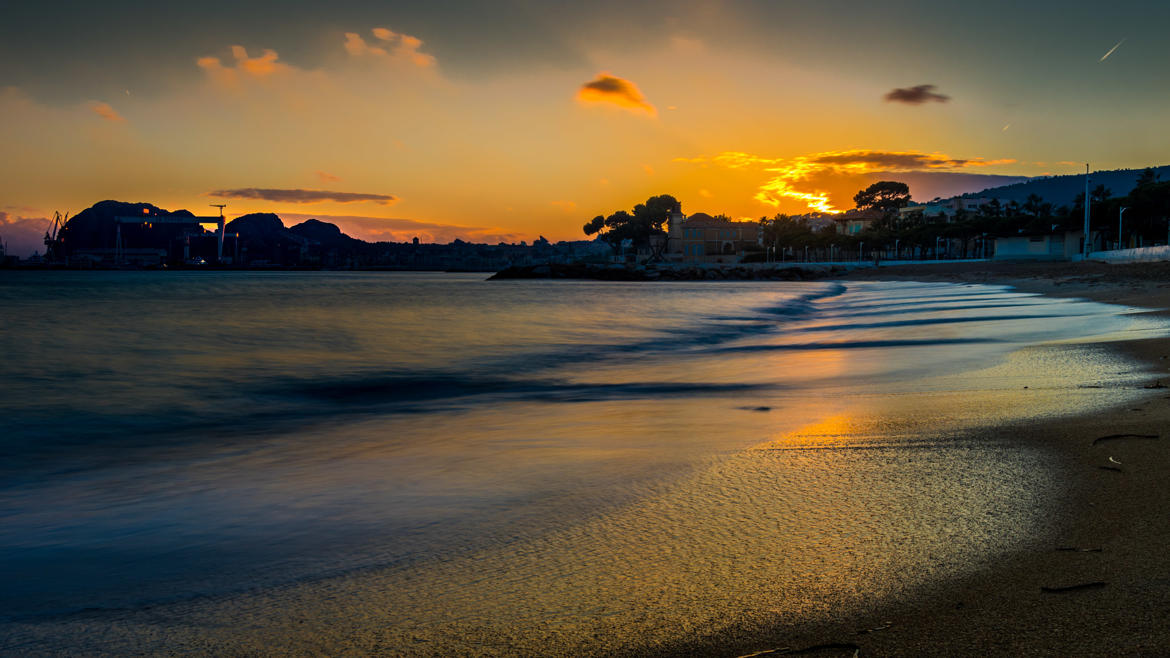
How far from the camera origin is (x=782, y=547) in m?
2.75

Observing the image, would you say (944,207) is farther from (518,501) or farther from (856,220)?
(518,501)

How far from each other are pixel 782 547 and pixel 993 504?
108 centimetres

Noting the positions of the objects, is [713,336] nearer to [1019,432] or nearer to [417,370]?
[417,370]

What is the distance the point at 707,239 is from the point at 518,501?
464ft

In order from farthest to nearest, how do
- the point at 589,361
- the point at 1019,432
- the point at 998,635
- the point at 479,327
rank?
the point at 479,327 → the point at 589,361 → the point at 1019,432 → the point at 998,635

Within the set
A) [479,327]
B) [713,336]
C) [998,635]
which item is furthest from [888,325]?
[998,635]

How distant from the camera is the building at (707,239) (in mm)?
141200

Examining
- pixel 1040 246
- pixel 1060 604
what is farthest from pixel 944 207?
pixel 1060 604

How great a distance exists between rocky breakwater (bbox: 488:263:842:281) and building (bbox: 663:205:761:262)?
33001 mm

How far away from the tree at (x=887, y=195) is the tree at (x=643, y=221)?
40411 mm

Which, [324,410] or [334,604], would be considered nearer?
[334,604]

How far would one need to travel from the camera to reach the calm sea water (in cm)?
238

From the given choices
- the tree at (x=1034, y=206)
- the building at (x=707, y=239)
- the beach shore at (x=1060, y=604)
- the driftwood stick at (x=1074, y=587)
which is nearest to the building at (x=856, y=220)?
the building at (x=707, y=239)

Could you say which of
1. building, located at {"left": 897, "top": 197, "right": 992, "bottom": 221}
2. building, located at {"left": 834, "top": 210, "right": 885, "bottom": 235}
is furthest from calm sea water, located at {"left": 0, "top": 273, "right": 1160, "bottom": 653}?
building, located at {"left": 897, "top": 197, "right": 992, "bottom": 221}
